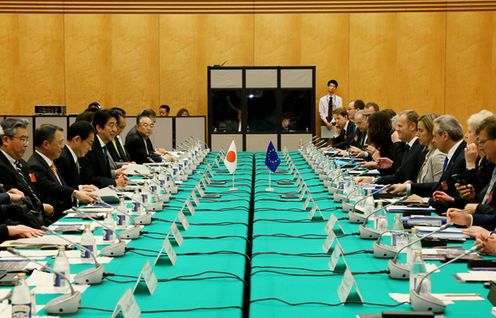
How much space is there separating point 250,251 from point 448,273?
1.18 m

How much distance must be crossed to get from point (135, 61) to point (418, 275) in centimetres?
1392

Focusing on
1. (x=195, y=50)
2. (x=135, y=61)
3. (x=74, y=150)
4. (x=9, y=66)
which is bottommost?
(x=74, y=150)

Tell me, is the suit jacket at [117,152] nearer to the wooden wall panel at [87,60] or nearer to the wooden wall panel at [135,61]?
the wooden wall panel at [135,61]

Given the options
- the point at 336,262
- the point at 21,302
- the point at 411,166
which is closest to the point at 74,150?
the point at 411,166

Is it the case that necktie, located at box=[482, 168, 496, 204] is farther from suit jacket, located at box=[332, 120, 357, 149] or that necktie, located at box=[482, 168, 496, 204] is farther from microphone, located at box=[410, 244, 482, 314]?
suit jacket, located at box=[332, 120, 357, 149]

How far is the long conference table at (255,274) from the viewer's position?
2934mm

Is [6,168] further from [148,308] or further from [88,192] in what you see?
[148,308]

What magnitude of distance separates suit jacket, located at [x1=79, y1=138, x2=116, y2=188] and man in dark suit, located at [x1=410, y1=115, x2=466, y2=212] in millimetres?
3024

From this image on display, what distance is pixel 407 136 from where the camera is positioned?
841 cm

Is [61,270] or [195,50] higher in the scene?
[195,50]

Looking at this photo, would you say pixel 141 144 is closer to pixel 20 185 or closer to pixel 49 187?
pixel 49 187

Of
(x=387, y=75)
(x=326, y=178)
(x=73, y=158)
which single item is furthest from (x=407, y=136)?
(x=387, y=75)

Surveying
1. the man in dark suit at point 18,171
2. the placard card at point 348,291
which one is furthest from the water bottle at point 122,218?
the placard card at point 348,291

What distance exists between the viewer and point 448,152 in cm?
668
